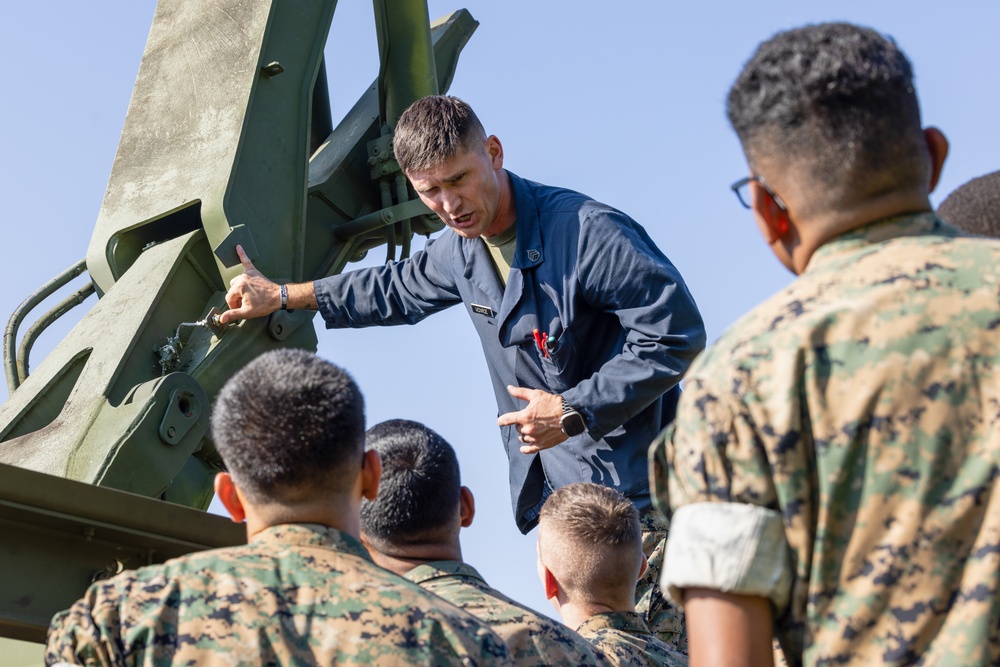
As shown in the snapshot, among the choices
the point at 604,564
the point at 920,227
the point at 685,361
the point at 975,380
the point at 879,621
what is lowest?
the point at 604,564

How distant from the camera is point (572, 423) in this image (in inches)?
154

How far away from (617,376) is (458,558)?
1.35 meters

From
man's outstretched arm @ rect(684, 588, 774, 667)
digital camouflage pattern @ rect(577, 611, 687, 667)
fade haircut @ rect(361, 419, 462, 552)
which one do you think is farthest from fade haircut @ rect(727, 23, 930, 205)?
digital camouflage pattern @ rect(577, 611, 687, 667)

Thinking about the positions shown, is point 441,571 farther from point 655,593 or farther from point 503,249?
point 503,249

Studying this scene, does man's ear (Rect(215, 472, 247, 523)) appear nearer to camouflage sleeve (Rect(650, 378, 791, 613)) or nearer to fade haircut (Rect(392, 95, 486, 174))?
camouflage sleeve (Rect(650, 378, 791, 613))

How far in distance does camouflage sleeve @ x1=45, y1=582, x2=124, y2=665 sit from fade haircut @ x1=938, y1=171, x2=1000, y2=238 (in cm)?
164

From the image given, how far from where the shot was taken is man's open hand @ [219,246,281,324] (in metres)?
4.86

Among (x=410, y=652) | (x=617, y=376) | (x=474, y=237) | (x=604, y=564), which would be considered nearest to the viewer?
(x=410, y=652)

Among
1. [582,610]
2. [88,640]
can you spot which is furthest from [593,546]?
[88,640]

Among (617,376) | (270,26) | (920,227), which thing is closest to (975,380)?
(920,227)

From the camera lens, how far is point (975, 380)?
1.54 metres

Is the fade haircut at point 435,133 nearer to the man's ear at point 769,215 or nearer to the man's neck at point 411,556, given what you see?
the man's neck at point 411,556

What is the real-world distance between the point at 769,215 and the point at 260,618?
92cm

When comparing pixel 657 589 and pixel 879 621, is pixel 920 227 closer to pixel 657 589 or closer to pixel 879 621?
pixel 879 621
